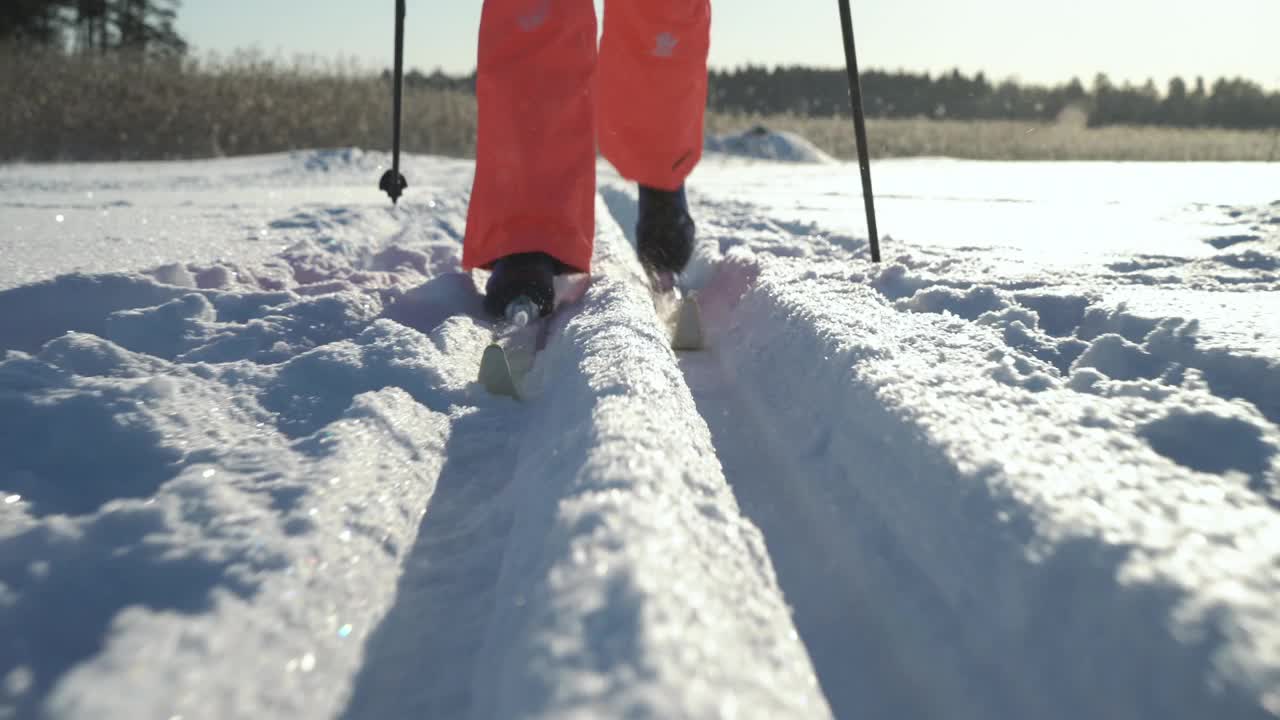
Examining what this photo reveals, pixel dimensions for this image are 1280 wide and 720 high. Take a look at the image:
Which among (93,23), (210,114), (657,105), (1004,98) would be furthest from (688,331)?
(1004,98)

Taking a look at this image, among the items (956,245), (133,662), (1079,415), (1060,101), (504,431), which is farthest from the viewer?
(1060,101)

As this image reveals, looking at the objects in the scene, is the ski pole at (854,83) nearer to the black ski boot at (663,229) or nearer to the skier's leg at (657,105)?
the skier's leg at (657,105)

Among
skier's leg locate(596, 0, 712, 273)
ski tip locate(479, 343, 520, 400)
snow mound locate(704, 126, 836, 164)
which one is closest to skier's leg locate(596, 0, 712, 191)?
skier's leg locate(596, 0, 712, 273)

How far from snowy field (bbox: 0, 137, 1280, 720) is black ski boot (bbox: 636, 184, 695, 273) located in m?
0.56

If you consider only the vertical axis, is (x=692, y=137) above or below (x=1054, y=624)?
above

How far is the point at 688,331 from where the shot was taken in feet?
5.00

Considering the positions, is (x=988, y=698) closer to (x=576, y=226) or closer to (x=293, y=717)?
(x=293, y=717)

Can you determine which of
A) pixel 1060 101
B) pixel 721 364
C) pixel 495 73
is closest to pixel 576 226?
pixel 495 73

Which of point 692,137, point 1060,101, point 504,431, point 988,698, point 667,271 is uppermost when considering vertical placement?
point 1060,101

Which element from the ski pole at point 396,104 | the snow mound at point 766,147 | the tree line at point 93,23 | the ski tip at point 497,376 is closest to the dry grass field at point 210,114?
the snow mound at point 766,147

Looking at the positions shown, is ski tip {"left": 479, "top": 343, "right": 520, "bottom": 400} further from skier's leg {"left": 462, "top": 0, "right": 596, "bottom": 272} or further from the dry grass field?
the dry grass field

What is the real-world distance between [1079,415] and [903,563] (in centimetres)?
30

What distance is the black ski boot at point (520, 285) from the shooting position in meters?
1.47

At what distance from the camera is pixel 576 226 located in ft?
5.30
